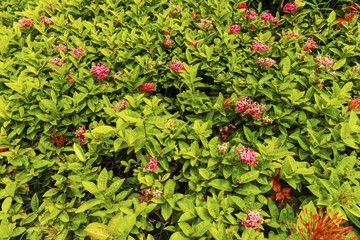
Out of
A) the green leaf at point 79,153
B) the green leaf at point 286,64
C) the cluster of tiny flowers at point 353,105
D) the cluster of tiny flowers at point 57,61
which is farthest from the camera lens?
the cluster of tiny flowers at point 57,61

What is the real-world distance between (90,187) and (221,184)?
0.80 meters

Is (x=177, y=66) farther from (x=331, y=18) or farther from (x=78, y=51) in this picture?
(x=331, y=18)

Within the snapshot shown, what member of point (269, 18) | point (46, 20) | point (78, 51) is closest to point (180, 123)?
point (78, 51)

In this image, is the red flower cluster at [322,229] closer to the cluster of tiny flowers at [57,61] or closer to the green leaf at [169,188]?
the green leaf at [169,188]

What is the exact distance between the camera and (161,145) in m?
2.19

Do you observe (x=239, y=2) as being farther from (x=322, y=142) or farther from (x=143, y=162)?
(x=143, y=162)

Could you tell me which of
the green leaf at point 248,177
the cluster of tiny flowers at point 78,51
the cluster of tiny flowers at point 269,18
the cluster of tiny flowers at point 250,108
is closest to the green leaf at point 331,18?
the cluster of tiny flowers at point 269,18

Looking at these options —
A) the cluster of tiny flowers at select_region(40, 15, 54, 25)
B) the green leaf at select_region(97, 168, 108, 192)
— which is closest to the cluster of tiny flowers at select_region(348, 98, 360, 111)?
the green leaf at select_region(97, 168, 108, 192)

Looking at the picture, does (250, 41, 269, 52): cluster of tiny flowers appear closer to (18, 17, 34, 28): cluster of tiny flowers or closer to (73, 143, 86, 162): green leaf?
(73, 143, 86, 162): green leaf

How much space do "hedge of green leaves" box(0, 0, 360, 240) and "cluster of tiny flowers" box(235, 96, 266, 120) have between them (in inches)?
0.4

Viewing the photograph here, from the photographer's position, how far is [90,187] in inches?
75.6

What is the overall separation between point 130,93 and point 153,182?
2.80 ft

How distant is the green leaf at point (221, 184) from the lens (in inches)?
76.6

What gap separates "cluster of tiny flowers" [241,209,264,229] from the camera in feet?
5.80
